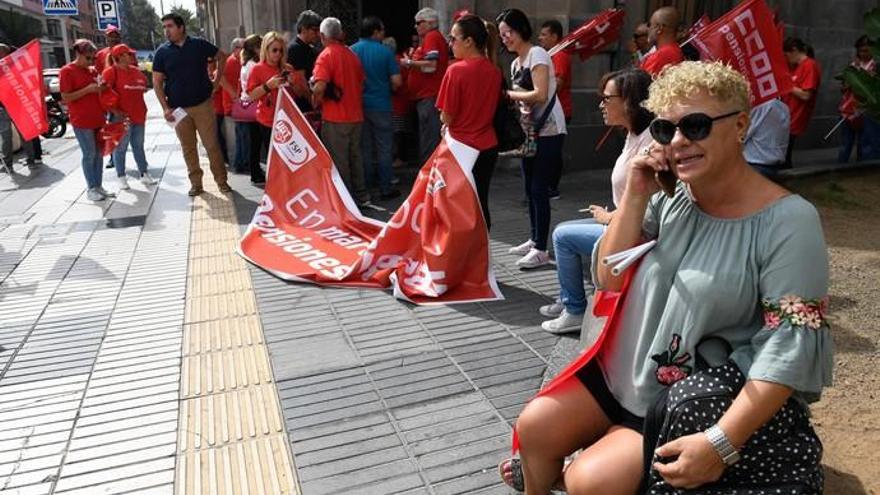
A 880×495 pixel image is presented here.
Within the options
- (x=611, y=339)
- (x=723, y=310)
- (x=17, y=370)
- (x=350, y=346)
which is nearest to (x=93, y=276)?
(x=17, y=370)

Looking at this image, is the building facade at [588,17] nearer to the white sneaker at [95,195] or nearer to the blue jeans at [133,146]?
the blue jeans at [133,146]

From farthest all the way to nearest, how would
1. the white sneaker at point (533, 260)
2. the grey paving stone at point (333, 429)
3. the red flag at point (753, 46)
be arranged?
the white sneaker at point (533, 260)
the red flag at point (753, 46)
the grey paving stone at point (333, 429)

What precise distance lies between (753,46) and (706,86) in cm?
354

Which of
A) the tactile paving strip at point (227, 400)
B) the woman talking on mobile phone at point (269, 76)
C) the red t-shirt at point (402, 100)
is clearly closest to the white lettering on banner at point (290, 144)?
the woman talking on mobile phone at point (269, 76)

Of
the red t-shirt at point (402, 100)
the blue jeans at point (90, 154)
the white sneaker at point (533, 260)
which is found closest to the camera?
the white sneaker at point (533, 260)

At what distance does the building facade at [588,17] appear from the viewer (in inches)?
337

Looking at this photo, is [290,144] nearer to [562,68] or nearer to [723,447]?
[562,68]

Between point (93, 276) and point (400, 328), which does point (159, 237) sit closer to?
point (93, 276)

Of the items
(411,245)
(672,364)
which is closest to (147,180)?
(411,245)

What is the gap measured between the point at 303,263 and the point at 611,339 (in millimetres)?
3574

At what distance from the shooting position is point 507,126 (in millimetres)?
5094

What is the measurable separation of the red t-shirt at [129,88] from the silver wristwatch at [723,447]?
327 inches

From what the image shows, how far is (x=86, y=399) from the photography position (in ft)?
11.0

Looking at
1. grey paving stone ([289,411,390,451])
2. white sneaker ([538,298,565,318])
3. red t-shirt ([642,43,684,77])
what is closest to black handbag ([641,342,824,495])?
grey paving stone ([289,411,390,451])
